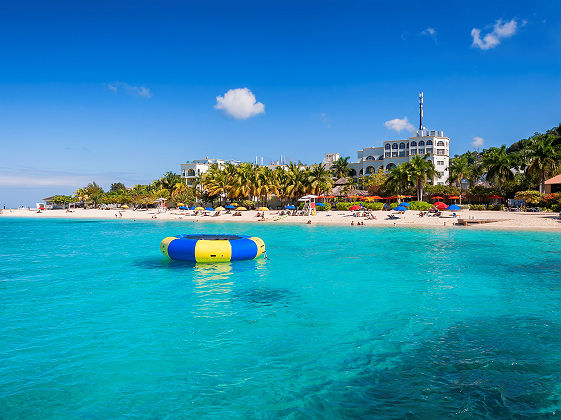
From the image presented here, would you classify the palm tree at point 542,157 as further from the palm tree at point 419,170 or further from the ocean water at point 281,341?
the ocean water at point 281,341

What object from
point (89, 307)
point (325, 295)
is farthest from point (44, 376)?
point (325, 295)

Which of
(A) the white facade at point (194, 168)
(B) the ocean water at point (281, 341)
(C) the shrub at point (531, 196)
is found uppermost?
(A) the white facade at point (194, 168)

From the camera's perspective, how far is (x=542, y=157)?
44500mm

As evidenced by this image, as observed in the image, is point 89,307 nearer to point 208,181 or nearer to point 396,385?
point 396,385

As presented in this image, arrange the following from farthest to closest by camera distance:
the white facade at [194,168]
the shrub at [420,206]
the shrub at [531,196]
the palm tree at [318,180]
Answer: the white facade at [194,168] → the palm tree at [318,180] → the shrub at [420,206] → the shrub at [531,196]

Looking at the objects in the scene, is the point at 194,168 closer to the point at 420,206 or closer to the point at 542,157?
the point at 420,206

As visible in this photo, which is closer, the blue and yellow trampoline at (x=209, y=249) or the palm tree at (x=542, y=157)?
the blue and yellow trampoline at (x=209, y=249)

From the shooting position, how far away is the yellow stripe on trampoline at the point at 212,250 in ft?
56.4

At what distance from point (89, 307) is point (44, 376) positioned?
4.52 m

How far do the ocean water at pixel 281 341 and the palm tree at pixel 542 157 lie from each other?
1344 inches

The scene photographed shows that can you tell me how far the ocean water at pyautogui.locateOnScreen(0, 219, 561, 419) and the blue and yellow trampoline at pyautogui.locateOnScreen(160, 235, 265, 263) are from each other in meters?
0.59

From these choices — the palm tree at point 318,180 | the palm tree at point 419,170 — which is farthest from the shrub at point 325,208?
the palm tree at point 419,170

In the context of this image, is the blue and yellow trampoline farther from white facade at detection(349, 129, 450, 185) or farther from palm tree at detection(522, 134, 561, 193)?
white facade at detection(349, 129, 450, 185)

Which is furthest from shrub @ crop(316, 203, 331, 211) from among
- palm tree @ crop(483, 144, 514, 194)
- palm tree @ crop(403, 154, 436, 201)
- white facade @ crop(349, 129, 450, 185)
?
white facade @ crop(349, 129, 450, 185)
